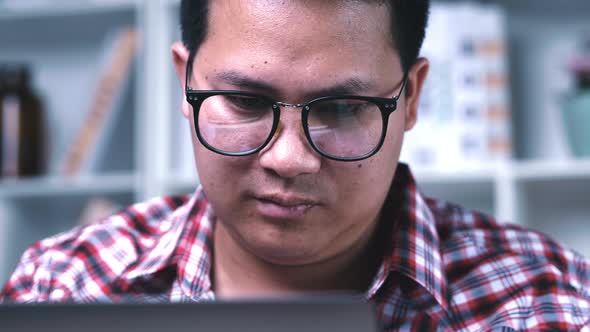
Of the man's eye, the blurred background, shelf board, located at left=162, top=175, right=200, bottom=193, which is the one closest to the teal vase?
the blurred background

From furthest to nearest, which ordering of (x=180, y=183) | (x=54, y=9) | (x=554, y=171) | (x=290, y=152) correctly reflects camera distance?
(x=54, y=9)
(x=180, y=183)
(x=554, y=171)
(x=290, y=152)

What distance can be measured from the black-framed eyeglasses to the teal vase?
3.05 feet

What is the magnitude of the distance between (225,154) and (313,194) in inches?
4.5

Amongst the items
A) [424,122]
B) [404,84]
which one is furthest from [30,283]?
[424,122]

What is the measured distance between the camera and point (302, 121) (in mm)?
721

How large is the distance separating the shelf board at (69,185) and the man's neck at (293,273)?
82 centimetres

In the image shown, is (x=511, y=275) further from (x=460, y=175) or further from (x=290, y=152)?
(x=460, y=175)

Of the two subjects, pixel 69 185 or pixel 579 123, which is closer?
pixel 579 123

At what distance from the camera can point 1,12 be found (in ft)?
5.90

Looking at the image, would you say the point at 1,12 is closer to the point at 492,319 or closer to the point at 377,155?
the point at 377,155

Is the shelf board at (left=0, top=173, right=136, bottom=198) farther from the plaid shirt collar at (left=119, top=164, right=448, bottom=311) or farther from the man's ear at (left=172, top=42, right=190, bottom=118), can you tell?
the man's ear at (left=172, top=42, right=190, bottom=118)

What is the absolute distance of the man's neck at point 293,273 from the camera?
881 mm

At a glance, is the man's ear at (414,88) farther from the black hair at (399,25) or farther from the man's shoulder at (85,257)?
the man's shoulder at (85,257)

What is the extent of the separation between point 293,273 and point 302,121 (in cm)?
25
